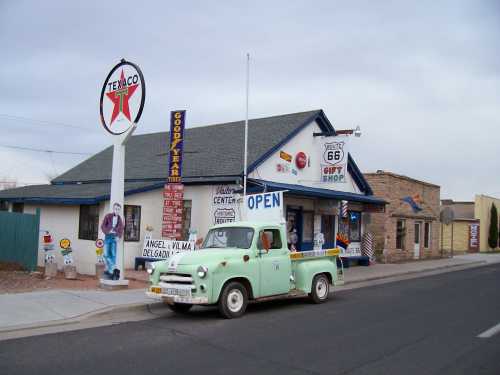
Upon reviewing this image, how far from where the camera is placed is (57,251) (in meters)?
19.4

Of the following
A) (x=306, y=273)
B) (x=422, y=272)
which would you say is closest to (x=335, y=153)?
(x=422, y=272)

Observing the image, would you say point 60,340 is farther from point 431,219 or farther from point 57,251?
point 431,219

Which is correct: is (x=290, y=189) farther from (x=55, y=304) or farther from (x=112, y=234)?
(x=55, y=304)

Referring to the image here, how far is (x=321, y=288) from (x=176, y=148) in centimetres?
706

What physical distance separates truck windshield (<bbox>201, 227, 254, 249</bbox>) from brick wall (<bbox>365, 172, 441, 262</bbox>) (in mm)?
15166

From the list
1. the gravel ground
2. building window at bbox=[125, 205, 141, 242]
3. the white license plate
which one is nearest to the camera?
the white license plate

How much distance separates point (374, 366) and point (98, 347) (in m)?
4.07

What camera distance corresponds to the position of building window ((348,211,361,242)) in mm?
24766

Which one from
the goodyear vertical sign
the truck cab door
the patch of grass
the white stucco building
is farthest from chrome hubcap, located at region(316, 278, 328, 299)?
the patch of grass

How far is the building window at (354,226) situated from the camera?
2477 cm

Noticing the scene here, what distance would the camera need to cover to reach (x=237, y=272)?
10758 mm

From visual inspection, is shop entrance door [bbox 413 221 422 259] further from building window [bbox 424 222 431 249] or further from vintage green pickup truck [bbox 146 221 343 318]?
vintage green pickup truck [bbox 146 221 343 318]

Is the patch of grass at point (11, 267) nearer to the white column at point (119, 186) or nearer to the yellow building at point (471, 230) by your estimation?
the white column at point (119, 186)

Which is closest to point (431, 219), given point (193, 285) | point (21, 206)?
point (21, 206)
